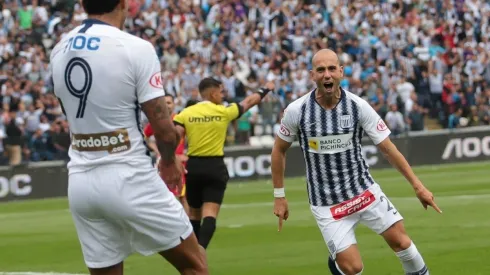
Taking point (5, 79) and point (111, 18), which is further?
point (5, 79)

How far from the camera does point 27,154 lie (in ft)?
86.6

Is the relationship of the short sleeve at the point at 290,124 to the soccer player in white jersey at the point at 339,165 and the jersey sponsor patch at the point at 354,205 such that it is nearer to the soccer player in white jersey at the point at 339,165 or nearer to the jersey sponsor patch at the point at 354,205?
the soccer player in white jersey at the point at 339,165

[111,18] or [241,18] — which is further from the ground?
[111,18]

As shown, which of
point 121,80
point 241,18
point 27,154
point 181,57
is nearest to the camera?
point 121,80

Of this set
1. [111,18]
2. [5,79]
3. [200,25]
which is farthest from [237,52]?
[111,18]

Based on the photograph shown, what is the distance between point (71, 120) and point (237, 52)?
26.3m

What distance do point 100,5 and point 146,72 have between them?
54 cm

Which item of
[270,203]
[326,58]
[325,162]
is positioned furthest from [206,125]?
[270,203]

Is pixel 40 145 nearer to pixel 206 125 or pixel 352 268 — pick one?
pixel 206 125

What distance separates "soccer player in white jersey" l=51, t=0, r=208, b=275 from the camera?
6492 millimetres

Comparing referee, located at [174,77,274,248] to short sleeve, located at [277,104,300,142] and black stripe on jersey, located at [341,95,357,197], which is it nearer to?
short sleeve, located at [277,104,300,142]

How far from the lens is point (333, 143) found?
9.42 metres

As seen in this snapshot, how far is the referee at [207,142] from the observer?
44.3ft

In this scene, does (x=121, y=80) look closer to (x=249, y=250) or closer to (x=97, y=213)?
(x=97, y=213)
